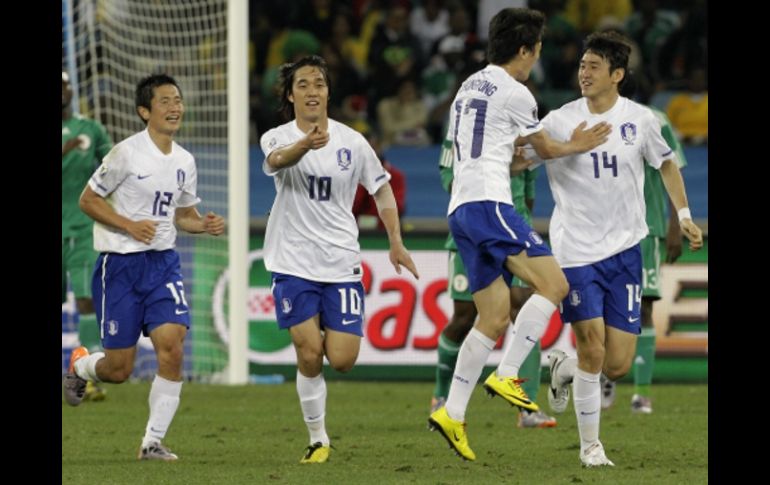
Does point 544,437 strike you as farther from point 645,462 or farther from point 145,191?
point 145,191

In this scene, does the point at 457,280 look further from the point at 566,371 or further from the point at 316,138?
the point at 316,138

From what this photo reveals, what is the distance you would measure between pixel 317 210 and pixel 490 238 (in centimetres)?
119

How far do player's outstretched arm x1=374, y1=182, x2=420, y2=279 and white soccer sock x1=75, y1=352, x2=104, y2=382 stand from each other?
1.92 m

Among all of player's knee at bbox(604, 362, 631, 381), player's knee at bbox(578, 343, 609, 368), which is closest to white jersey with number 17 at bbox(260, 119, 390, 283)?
player's knee at bbox(578, 343, 609, 368)

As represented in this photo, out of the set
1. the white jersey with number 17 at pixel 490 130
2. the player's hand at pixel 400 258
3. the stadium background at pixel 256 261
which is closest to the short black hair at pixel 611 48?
the white jersey with number 17 at pixel 490 130

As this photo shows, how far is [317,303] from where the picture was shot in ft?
30.0

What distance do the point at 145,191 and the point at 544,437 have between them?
306 cm

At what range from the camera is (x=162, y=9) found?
629 inches

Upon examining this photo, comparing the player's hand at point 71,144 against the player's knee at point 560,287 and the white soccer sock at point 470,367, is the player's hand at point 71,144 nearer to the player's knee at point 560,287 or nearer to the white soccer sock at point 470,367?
the white soccer sock at point 470,367

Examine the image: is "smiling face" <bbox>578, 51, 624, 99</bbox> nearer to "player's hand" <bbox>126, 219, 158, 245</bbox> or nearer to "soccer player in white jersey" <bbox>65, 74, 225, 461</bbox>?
"soccer player in white jersey" <bbox>65, 74, 225, 461</bbox>

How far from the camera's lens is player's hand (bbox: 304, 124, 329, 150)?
27.5 ft

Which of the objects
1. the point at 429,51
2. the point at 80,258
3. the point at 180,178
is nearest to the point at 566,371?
the point at 180,178

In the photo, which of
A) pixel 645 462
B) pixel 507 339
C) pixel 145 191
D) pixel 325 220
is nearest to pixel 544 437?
pixel 645 462

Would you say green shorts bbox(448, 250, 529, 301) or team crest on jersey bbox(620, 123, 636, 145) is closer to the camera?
team crest on jersey bbox(620, 123, 636, 145)
